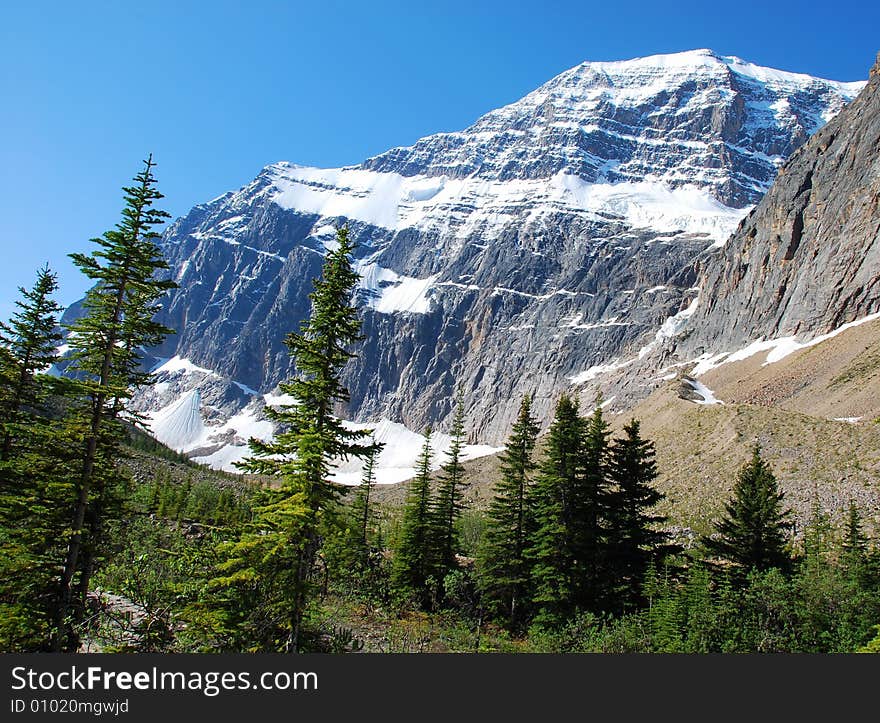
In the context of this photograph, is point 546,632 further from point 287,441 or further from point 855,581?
point 287,441

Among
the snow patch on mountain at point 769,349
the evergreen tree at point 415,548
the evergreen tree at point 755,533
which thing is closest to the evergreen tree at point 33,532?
the evergreen tree at point 415,548

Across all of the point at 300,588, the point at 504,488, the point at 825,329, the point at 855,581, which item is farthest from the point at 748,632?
the point at 825,329

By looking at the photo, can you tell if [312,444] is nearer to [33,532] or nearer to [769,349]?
[33,532]

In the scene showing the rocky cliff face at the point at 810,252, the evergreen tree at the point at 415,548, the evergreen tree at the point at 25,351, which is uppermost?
the rocky cliff face at the point at 810,252

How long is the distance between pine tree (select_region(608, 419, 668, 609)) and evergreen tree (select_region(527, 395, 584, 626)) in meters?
1.78

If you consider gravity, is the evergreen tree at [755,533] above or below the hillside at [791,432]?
below

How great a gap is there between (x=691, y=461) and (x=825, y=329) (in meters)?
61.1

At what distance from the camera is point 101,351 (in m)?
13.5

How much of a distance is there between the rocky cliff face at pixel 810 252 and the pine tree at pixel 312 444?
108 metres

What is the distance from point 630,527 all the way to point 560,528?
3.54 m

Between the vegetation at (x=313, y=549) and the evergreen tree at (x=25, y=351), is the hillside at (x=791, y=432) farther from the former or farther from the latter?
the evergreen tree at (x=25, y=351)

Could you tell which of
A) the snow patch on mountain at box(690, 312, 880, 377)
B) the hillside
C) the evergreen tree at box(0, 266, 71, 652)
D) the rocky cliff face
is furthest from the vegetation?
the rocky cliff face

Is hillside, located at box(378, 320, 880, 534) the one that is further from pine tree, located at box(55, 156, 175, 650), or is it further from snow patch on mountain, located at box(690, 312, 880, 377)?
pine tree, located at box(55, 156, 175, 650)

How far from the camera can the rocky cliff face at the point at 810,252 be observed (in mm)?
102750
